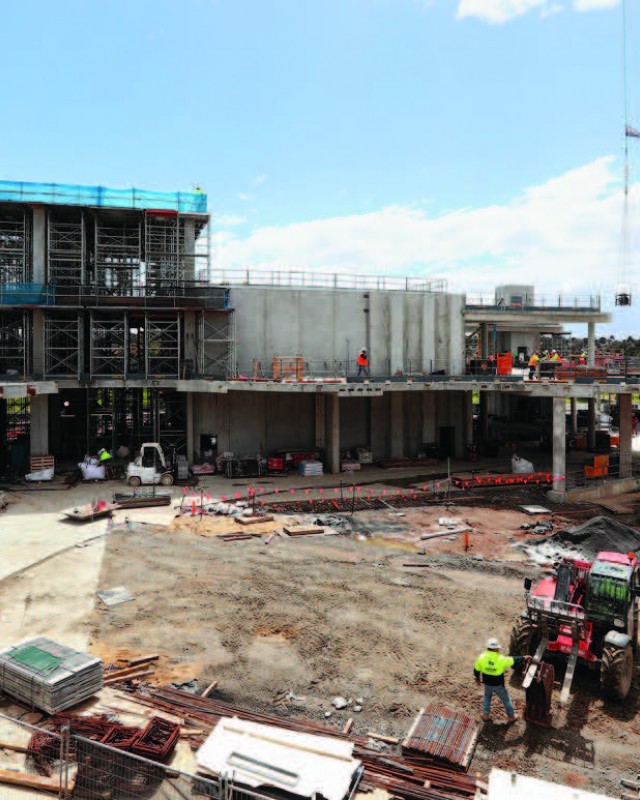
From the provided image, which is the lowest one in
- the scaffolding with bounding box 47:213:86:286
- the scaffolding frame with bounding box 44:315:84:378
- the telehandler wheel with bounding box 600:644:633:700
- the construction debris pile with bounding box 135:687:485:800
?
the construction debris pile with bounding box 135:687:485:800

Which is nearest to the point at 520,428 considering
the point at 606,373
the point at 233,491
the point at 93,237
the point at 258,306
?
the point at 606,373

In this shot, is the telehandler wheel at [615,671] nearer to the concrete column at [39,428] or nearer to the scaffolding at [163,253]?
the scaffolding at [163,253]

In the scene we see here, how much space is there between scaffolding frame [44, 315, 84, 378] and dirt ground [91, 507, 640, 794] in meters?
13.9

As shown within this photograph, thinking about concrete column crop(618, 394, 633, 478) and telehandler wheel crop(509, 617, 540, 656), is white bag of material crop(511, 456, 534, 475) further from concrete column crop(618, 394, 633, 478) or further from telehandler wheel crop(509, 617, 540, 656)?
telehandler wheel crop(509, 617, 540, 656)

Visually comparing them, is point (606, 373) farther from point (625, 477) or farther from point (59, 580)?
point (59, 580)

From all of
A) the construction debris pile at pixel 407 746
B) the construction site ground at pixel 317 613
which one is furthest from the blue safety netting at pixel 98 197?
the construction debris pile at pixel 407 746

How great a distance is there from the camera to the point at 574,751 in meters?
9.46

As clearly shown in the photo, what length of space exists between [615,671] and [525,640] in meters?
1.55

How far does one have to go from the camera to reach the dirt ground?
32.7ft

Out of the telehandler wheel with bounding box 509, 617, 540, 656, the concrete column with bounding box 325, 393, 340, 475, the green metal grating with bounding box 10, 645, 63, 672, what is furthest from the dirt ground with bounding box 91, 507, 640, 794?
the concrete column with bounding box 325, 393, 340, 475

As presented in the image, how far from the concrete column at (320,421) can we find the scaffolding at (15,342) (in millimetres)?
14973

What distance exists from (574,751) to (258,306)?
2715 cm

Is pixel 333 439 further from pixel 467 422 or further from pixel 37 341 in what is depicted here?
pixel 37 341

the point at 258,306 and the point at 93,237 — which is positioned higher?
the point at 93,237
